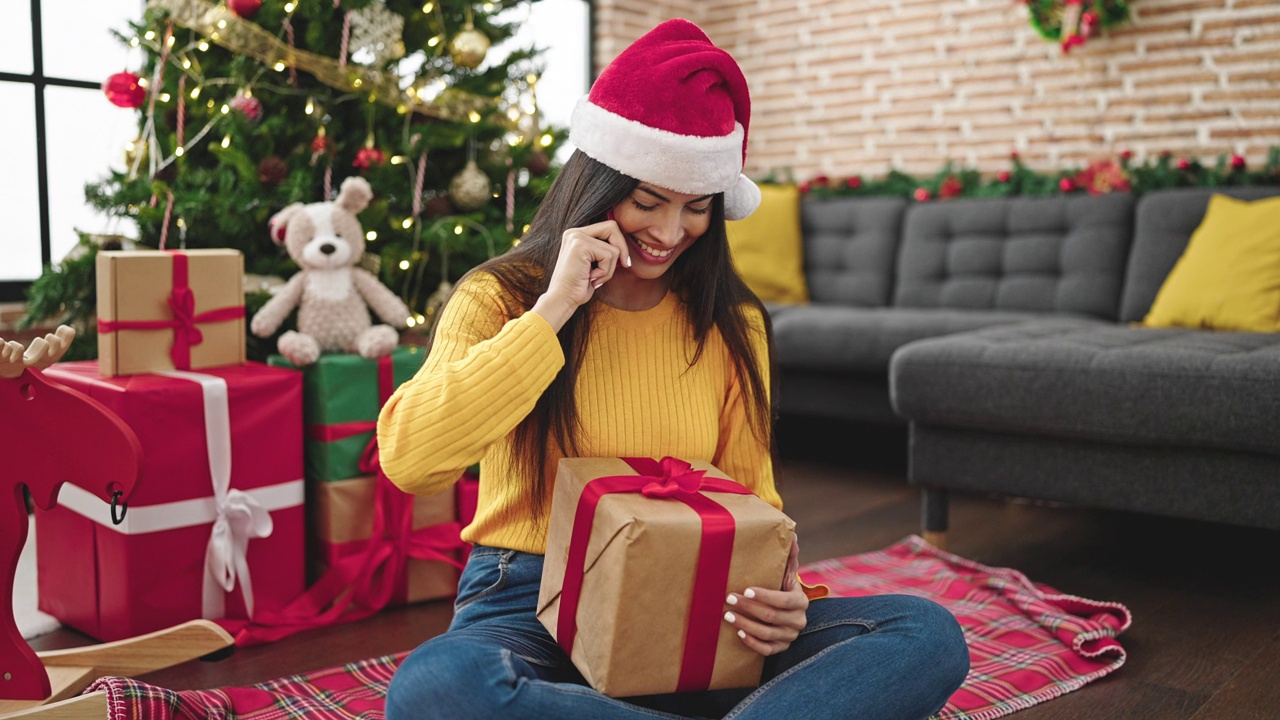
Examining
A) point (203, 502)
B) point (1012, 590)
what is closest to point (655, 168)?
point (203, 502)

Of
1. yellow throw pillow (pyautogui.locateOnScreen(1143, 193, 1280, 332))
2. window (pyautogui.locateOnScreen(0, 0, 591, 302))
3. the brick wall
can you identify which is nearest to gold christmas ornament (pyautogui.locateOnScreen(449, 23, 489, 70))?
window (pyautogui.locateOnScreen(0, 0, 591, 302))

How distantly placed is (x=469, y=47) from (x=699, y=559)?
1.80 metres

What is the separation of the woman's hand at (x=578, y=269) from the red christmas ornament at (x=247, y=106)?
136 cm

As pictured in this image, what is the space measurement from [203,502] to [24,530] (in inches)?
17.9

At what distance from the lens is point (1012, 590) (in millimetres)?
2197

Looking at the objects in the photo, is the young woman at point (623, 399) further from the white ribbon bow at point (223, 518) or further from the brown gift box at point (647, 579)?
the white ribbon bow at point (223, 518)

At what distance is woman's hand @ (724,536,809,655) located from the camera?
1.17m

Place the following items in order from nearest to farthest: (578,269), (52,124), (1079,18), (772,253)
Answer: (578,269), (52,124), (1079,18), (772,253)

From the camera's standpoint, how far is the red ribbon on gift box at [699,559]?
1.14 meters

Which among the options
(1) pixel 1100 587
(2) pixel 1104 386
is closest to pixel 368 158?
(2) pixel 1104 386

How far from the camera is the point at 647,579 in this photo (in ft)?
3.66

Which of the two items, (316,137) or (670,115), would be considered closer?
(670,115)

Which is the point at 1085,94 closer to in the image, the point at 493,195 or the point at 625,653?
the point at 493,195

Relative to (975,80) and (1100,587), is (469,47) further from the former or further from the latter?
(975,80)
